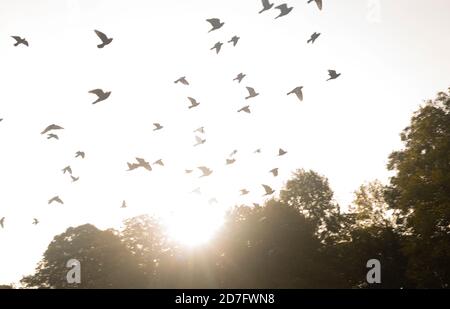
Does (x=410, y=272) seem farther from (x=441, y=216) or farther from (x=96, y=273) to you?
(x=96, y=273)

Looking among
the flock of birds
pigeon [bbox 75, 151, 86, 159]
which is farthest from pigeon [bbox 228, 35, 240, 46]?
pigeon [bbox 75, 151, 86, 159]

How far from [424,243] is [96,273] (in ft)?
118

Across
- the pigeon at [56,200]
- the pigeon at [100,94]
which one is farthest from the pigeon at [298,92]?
the pigeon at [56,200]

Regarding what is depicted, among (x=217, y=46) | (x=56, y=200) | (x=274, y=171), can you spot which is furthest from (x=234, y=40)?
(x=56, y=200)

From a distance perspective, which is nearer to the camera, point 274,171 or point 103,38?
point 103,38

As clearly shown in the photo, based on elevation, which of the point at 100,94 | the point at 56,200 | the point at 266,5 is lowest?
the point at 56,200

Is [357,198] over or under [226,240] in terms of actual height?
over

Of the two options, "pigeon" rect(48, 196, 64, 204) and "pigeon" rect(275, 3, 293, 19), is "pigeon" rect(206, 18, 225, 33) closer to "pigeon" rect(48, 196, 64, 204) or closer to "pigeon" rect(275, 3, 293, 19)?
"pigeon" rect(275, 3, 293, 19)

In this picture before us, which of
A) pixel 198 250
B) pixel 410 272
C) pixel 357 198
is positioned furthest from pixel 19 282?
pixel 410 272

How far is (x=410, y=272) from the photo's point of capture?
2811 cm

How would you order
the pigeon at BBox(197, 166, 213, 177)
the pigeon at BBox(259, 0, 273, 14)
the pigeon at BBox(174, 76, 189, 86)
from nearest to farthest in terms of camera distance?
the pigeon at BBox(259, 0, 273, 14)
the pigeon at BBox(174, 76, 189, 86)
the pigeon at BBox(197, 166, 213, 177)

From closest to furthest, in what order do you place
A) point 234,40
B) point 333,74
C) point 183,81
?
point 333,74 < point 234,40 < point 183,81

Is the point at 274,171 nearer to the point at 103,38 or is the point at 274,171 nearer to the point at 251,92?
the point at 251,92

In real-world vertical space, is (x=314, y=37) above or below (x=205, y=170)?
above
